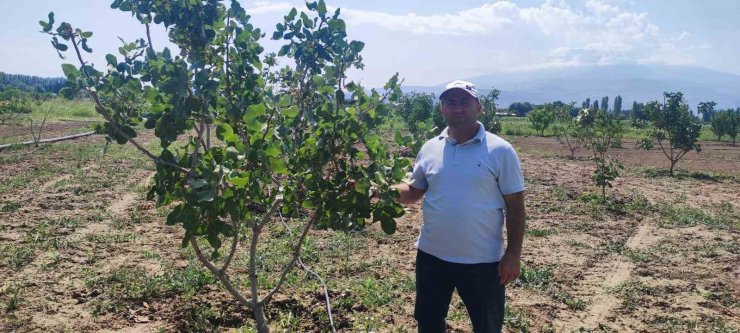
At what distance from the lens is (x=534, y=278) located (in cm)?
597

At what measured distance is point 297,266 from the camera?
19.4ft

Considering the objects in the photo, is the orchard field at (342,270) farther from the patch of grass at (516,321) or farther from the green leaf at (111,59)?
the green leaf at (111,59)

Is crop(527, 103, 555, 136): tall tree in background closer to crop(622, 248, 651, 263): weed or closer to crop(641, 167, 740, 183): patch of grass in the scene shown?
crop(641, 167, 740, 183): patch of grass

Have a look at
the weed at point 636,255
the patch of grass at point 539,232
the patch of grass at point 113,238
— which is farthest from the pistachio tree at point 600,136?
the patch of grass at point 113,238

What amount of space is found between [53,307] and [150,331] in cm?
111

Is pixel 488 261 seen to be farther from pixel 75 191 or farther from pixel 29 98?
pixel 29 98

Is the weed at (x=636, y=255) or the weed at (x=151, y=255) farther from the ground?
the weed at (x=151, y=255)

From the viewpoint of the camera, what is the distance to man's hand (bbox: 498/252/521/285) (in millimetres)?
3051

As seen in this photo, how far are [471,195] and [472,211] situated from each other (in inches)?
3.7

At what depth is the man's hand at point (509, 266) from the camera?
3.05 meters

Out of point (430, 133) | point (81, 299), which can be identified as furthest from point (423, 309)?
point (81, 299)

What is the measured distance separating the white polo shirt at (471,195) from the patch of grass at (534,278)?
290 centimetres

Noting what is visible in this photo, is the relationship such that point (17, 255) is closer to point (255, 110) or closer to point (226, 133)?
point (226, 133)

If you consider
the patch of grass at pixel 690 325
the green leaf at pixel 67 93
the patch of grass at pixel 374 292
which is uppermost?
the green leaf at pixel 67 93
